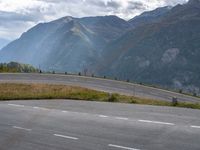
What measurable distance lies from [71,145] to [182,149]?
16.2 ft

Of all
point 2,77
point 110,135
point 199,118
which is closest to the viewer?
point 110,135

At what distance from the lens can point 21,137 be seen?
21.9 metres

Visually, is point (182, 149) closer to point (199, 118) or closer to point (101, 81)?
point (199, 118)

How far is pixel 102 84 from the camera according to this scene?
3201 inches

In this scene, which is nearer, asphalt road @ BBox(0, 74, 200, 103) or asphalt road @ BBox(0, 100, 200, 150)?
asphalt road @ BBox(0, 100, 200, 150)

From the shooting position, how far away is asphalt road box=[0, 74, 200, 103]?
2850 inches

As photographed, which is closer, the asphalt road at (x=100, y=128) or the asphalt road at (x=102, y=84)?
the asphalt road at (x=100, y=128)

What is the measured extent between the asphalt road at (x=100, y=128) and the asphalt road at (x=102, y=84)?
4230 centimetres

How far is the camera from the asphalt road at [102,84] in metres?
72.4

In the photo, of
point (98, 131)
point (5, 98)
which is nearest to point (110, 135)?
point (98, 131)

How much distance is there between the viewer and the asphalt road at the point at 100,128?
18703 millimetres

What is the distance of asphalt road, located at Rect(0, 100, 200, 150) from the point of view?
1870cm

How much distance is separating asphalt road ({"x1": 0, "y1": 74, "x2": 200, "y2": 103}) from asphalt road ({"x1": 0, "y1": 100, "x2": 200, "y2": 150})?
42.3 meters

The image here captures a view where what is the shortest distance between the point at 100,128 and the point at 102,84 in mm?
59087
